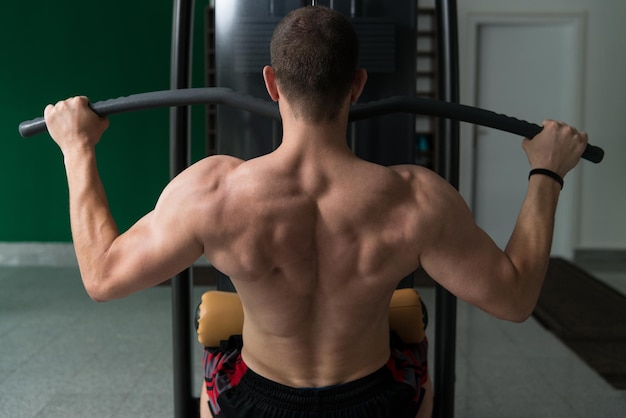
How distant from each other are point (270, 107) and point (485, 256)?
1.57ft

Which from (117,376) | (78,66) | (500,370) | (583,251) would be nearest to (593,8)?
(583,251)

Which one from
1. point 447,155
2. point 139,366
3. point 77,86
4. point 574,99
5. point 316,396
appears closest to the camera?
point 316,396

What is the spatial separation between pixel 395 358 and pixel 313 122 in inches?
22.6

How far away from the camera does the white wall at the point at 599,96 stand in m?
5.16

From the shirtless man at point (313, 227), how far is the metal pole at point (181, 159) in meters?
0.52

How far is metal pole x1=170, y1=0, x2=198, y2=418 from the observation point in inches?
66.4

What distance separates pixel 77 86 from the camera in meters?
5.07

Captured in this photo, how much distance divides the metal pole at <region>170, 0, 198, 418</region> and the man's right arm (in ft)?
2.58

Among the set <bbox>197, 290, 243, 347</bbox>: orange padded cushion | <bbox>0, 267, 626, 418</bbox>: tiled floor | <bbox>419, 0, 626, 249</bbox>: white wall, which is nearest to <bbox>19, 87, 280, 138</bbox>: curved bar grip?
<bbox>197, 290, 243, 347</bbox>: orange padded cushion

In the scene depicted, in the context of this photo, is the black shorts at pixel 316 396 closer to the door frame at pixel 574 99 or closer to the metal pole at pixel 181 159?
the metal pole at pixel 181 159

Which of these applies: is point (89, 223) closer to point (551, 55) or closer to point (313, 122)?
point (313, 122)

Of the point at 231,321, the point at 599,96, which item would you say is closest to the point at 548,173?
the point at 231,321

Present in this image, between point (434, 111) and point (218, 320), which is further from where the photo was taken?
point (218, 320)

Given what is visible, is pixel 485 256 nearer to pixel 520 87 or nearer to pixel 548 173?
pixel 548 173
